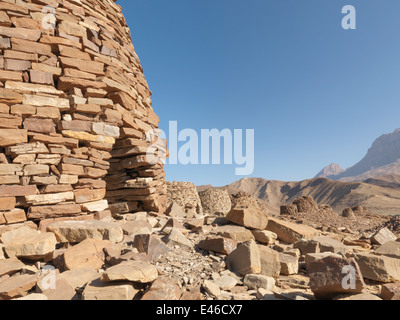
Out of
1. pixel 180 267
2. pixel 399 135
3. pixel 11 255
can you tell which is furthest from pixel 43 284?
pixel 399 135

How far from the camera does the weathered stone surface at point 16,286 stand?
2145 mm

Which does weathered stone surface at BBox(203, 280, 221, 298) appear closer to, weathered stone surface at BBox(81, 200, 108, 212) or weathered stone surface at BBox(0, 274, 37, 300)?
weathered stone surface at BBox(0, 274, 37, 300)

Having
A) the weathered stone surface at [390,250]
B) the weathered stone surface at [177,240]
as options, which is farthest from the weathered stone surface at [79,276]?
the weathered stone surface at [390,250]

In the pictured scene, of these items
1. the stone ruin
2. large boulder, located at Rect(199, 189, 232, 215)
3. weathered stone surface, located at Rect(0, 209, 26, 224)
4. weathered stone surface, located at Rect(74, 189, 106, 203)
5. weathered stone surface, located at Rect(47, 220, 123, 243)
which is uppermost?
the stone ruin

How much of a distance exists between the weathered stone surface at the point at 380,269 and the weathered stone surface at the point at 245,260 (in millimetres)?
1273

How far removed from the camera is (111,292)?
2.04m

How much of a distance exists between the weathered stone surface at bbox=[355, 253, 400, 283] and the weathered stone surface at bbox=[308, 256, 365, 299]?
94 cm

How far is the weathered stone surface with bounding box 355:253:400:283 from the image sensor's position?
8.96 feet

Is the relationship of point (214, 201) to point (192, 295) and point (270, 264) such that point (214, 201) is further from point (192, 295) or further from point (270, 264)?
point (192, 295)

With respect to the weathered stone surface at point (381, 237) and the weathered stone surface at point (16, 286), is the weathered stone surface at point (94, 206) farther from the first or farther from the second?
the weathered stone surface at point (381, 237)

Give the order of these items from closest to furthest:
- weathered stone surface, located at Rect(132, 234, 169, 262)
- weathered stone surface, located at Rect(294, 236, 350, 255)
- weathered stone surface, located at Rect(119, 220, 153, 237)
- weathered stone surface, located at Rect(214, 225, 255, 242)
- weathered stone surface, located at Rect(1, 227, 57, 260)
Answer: weathered stone surface, located at Rect(1, 227, 57, 260) < weathered stone surface, located at Rect(132, 234, 169, 262) < weathered stone surface, located at Rect(294, 236, 350, 255) < weathered stone surface, located at Rect(214, 225, 255, 242) < weathered stone surface, located at Rect(119, 220, 153, 237)

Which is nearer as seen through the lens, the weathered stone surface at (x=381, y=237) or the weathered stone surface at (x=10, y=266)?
the weathered stone surface at (x=10, y=266)

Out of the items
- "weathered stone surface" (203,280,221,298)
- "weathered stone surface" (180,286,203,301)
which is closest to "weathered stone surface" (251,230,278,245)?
"weathered stone surface" (203,280,221,298)
